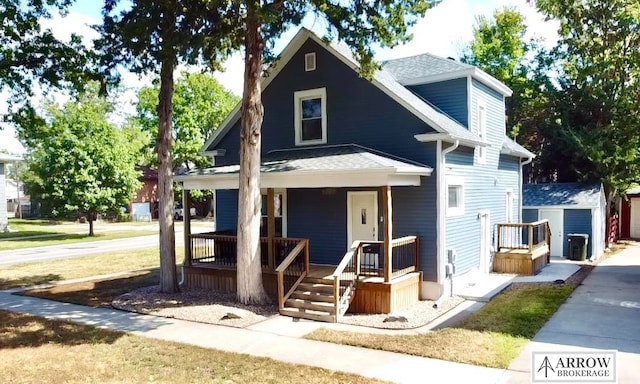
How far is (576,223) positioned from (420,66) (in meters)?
9.83

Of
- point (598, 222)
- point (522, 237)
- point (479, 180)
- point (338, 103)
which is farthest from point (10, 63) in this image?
point (598, 222)

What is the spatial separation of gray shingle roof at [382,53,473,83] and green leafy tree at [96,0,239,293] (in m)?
5.44

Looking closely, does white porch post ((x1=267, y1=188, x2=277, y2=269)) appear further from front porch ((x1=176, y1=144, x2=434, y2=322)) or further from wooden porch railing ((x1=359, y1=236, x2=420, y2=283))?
wooden porch railing ((x1=359, y1=236, x2=420, y2=283))

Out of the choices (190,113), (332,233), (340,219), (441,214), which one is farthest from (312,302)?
(190,113)

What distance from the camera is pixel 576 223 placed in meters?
20.1

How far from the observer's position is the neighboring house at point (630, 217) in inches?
1099

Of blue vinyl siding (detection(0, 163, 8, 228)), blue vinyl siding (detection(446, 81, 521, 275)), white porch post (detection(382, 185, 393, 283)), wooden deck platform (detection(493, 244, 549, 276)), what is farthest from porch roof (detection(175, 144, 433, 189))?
blue vinyl siding (detection(0, 163, 8, 228))

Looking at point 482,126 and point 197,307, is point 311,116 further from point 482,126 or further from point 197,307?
point 197,307

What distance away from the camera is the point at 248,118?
11930 mm

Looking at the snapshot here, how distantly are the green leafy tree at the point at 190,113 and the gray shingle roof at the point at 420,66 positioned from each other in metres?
28.9

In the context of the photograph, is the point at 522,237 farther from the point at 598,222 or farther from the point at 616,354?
the point at 616,354

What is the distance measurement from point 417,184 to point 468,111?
12.3 ft

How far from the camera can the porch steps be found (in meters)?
10.9

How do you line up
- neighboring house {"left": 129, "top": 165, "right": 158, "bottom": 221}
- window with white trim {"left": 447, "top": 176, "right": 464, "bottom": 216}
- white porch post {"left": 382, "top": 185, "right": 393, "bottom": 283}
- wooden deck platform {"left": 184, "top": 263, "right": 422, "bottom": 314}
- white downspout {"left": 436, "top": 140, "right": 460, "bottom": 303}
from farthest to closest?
1. neighboring house {"left": 129, "top": 165, "right": 158, "bottom": 221}
2. window with white trim {"left": 447, "top": 176, "right": 464, "bottom": 216}
3. white downspout {"left": 436, "top": 140, "right": 460, "bottom": 303}
4. wooden deck platform {"left": 184, "top": 263, "right": 422, "bottom": 314}
5. white porch post {"left": 382, "top": 185, "right": 393, "bottom": 283}
